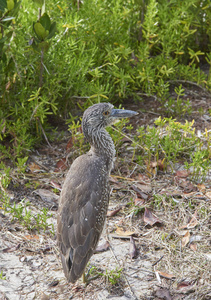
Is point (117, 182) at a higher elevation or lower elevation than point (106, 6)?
lower

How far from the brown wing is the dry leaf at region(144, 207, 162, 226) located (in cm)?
69

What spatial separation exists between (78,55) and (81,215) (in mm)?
2687

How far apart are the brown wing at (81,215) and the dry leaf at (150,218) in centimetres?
69

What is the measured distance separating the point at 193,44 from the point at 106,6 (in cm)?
157

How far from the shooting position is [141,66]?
5836mm

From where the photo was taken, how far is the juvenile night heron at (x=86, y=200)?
3658 mm

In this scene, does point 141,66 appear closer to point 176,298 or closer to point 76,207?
point 76,207

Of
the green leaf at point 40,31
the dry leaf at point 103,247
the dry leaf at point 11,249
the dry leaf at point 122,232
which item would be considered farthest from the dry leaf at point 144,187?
the green leaf at point 40,31

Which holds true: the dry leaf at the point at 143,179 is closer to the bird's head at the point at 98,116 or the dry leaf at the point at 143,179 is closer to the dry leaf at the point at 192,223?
the dry leaf at the point at 192,223

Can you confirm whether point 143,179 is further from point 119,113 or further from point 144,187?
point 119,113

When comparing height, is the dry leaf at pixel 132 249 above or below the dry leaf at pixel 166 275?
above

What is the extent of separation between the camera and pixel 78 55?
5773 millimetres

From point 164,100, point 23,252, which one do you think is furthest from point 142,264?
point 164,100

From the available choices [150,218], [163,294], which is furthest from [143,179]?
[163,294]
